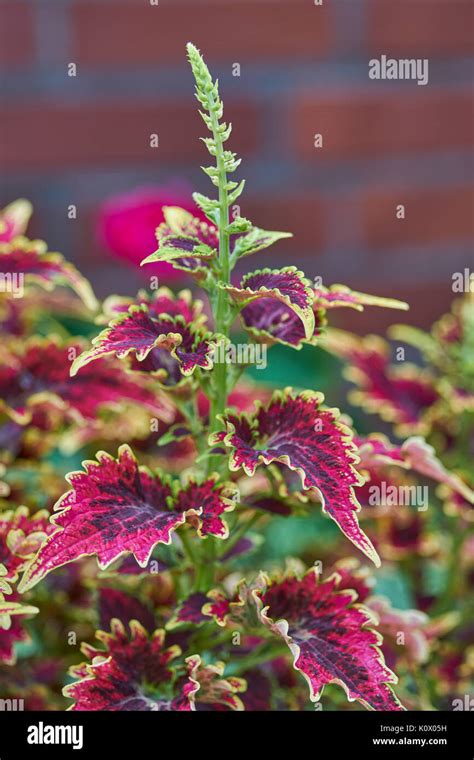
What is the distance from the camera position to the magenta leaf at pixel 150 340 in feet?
1.43

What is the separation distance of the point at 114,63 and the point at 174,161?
146 mm

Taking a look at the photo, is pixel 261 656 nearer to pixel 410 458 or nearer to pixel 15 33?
pixel 410 458

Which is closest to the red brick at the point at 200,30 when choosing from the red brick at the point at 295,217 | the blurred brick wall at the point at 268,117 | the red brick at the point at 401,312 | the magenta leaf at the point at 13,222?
the blurred brick wall at the point at 268,117

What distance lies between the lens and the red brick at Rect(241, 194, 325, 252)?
4.54 ft

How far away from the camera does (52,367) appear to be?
2.04 feet

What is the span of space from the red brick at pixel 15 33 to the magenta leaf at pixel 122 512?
924 mm

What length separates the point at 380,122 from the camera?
1412mm

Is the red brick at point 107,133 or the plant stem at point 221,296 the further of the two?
the red brick at point 107,133

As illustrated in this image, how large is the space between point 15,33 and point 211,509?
3.17 ft

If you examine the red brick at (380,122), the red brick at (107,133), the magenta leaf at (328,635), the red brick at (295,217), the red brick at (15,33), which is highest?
the red brick at (15,33)

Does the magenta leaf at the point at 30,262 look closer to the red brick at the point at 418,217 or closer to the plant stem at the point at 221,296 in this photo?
the plant stem at the point at 221,296
